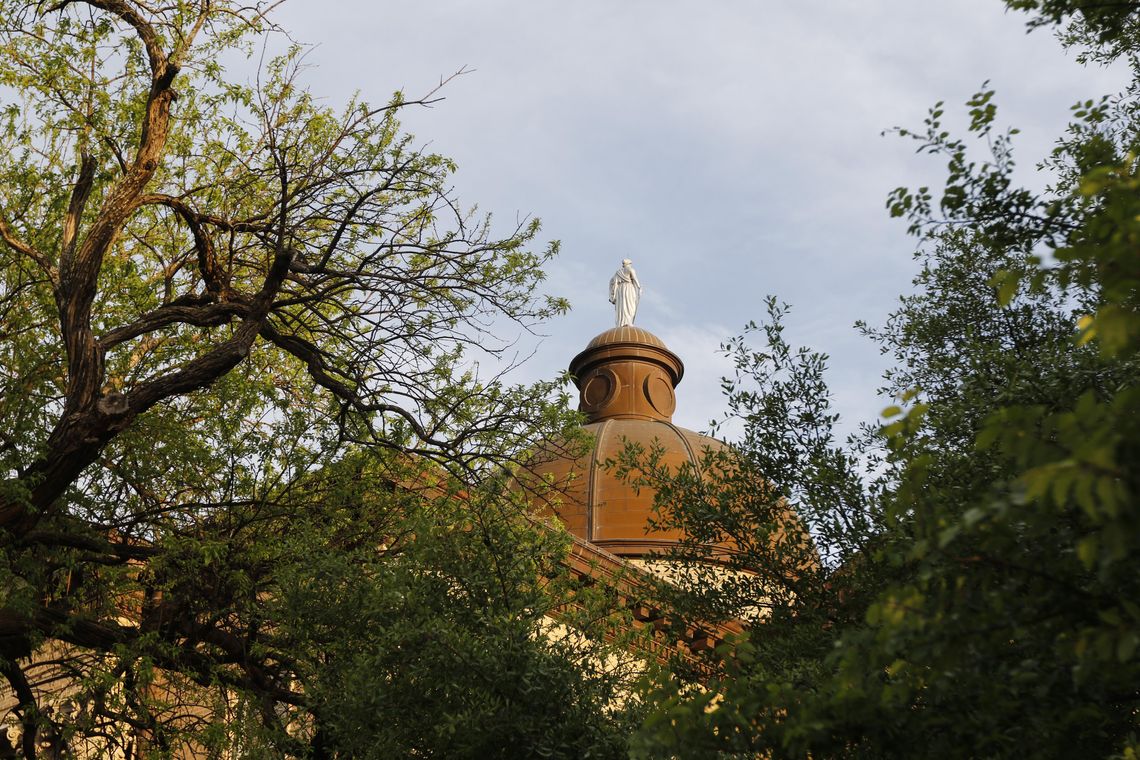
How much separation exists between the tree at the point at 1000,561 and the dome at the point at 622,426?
1341cm

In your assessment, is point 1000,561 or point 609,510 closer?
point 1000,561

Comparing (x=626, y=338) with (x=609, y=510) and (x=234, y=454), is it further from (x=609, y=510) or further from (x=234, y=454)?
(x=234, y=454)

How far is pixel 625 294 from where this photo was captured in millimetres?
33062

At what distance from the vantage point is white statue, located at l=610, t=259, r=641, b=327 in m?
32.8

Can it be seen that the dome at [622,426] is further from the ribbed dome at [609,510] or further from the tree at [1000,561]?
the tree at [1000,561]

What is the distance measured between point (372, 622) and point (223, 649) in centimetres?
356

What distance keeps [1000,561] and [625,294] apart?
2949 centimetres

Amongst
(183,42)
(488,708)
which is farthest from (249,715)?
(183,42)

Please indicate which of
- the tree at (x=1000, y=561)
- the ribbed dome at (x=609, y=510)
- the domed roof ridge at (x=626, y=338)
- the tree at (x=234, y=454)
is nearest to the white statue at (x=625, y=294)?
the domed roof ridge at (x=626, y=338)

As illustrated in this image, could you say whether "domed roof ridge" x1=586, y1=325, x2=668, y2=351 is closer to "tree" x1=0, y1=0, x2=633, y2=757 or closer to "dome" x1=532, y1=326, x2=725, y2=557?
"dome" x1=532, y1=326, x2=725, y2=557

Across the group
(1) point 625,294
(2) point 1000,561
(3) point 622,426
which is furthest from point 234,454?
(1) point 625,294

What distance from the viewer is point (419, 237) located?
477 inches

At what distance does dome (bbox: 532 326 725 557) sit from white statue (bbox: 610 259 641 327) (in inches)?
73.6

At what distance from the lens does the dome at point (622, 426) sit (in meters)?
21.9
